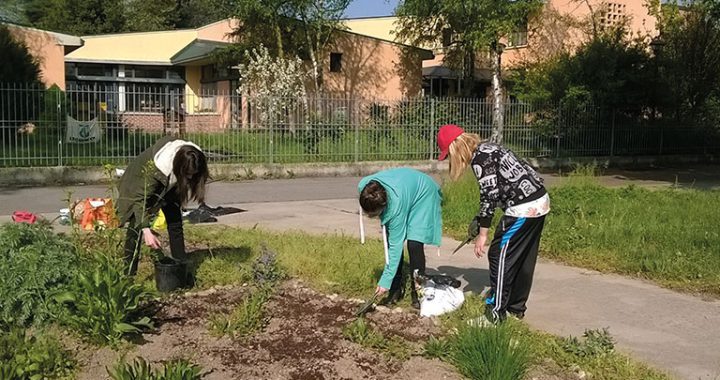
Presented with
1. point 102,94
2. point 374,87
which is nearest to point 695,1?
point 374,87

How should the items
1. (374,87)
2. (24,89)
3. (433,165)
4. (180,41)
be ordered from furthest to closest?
(180,41)
(374,87)
(433,165)
(24,89)

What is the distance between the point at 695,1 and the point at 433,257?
74.2ft

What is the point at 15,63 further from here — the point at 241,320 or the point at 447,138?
the point at 447,138

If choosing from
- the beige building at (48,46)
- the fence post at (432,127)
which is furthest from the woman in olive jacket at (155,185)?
the beige building at (48,46)

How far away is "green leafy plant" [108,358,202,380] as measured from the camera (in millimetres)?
3662

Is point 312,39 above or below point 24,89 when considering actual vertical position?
above

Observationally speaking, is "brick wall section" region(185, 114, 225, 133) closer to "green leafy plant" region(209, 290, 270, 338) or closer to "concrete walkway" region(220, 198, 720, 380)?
"concrete walkway" region(220, 198, 720, 380)

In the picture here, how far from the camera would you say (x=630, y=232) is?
8461mm

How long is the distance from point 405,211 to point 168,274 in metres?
2.01

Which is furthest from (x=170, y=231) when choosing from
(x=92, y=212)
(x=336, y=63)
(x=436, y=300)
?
(x=336, y=63)

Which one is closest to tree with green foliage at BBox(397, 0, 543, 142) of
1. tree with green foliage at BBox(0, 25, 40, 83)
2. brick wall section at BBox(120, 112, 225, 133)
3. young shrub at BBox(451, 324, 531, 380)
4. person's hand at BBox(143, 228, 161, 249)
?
brick wall section at BBox(120, 112, 225, 133)

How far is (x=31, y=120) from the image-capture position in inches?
603

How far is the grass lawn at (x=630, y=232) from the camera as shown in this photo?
7.07 m

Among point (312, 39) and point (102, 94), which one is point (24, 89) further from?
point (312, 39)
